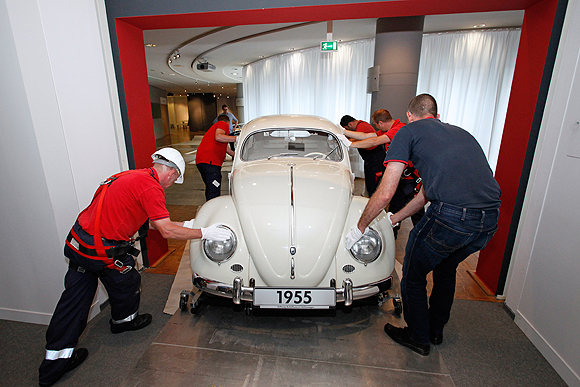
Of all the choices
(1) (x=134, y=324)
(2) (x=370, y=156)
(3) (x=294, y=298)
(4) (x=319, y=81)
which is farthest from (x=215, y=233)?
(4) (x=319, y=81)

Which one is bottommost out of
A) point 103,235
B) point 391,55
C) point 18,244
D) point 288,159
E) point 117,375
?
point 117,375

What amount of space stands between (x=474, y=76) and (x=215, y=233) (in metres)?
8.30

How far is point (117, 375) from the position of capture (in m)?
2.16

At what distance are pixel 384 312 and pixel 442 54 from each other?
7626 mm

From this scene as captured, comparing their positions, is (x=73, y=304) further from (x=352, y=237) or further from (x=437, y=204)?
(x=437, y=204)

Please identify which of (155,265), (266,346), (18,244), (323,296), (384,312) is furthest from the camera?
(155,265)

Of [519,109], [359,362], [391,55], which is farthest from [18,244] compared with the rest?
[391,55]

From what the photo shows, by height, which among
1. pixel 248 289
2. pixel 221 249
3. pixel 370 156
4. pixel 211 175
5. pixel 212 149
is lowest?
pixel 248 289

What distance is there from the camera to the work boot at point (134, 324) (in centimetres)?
257

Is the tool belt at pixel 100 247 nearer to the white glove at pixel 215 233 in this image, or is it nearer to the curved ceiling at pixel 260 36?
the white glove at pixel 215 233

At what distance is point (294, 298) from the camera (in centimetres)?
215

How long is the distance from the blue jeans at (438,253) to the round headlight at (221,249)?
1.34m

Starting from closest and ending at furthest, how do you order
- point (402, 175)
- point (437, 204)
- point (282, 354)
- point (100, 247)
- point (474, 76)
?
point (437, 204) → point (100, 247) → point (282, 354) → point (402, 175) → point (474, 76)

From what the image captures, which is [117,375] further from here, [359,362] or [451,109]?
[451,109]
